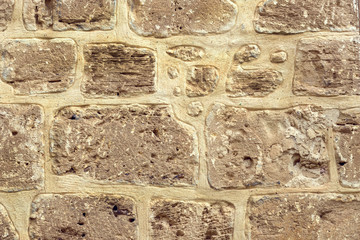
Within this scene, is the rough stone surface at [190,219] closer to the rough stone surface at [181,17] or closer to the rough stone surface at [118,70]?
the rough stone surface at [118,70]

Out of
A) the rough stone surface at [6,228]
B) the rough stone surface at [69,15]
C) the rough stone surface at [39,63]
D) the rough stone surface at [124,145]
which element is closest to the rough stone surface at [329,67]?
the rough stone surface at [124,145]

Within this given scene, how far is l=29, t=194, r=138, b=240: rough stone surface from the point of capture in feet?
4.30

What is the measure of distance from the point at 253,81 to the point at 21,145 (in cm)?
81

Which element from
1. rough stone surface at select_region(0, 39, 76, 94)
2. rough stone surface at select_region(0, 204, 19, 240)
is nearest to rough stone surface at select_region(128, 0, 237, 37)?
rough stone surface at select_region(0, 39, 76, 94)

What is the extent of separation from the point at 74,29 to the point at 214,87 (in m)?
0.51

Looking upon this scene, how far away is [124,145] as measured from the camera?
1.30 m

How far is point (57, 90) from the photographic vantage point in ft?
4.30

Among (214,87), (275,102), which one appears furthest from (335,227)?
(214,87)

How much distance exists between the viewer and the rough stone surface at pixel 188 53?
1291mm

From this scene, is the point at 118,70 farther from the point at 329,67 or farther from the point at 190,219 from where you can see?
the point at 329,67

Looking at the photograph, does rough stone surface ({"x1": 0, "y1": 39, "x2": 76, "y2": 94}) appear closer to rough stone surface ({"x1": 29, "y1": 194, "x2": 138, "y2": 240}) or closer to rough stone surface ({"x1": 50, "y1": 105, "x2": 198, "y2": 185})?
rough stone surface ({"x1": 50, "y1": 105, "x2": 198, "y2": 185})

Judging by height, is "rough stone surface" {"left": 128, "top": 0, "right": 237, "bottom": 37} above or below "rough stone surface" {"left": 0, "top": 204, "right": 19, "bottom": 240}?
above

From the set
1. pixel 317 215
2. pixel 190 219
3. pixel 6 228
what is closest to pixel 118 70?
pixel 190 219

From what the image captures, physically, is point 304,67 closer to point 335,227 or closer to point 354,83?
point 354,83
